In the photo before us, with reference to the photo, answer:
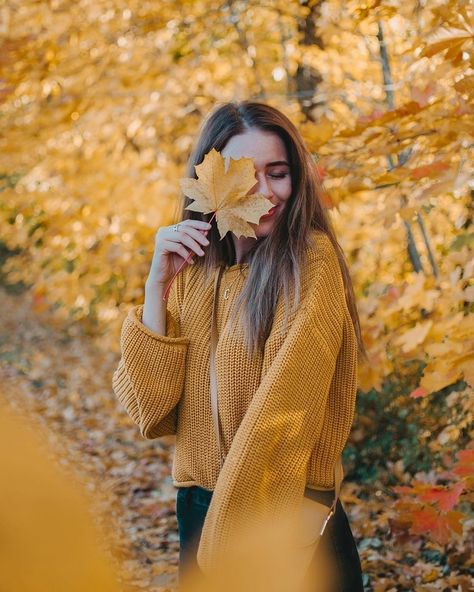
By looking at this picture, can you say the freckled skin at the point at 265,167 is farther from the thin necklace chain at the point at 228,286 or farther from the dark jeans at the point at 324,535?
the dark jeans at the point at 324,535

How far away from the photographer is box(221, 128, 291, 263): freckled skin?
160 centimetres

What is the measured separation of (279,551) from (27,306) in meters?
11.5

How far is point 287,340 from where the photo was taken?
4.52ft

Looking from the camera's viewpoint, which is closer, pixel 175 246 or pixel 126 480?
pixel 175 246

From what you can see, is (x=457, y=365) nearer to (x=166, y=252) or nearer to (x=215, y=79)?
(x=166, y=252)

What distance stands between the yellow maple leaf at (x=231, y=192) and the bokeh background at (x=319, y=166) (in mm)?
829

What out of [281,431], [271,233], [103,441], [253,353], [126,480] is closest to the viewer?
[281,431]

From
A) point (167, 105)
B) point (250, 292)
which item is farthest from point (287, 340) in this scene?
point (167, 105)

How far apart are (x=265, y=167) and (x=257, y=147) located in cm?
5

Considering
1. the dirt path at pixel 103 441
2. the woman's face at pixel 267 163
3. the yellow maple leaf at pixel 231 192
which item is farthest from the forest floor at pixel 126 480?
the woman's face at pixel 267 163

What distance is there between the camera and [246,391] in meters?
1.47

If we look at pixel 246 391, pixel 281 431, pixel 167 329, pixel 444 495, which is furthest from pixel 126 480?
pixel 281 431

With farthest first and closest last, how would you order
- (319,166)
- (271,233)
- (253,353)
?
(319,166)
(271,233)
(253,353)

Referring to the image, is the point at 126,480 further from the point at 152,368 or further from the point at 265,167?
the point at 265,167
